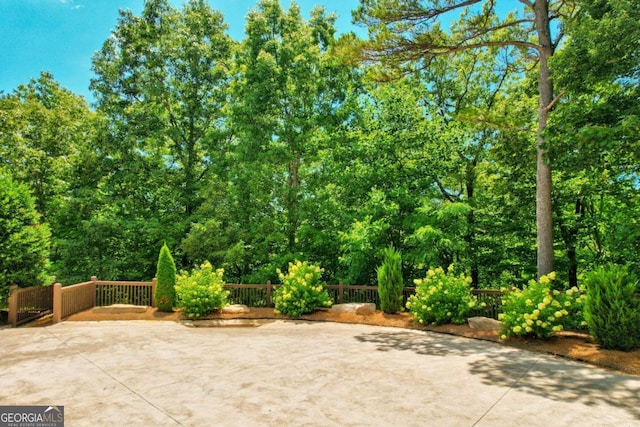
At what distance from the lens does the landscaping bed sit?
6.14 meters

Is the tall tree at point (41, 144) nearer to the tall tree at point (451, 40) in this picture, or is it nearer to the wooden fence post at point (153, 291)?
the wooden fence post at point (153, 291)

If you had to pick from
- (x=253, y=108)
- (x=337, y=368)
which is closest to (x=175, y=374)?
(x=337, y=368)

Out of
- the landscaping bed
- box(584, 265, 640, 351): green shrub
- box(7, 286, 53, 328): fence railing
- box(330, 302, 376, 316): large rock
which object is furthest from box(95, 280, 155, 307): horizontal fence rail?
box(584, 265, 640, 351): green shrub

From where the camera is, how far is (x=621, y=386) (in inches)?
196

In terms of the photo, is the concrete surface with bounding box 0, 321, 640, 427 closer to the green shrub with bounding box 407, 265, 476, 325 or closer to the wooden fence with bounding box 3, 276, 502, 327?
the green shrub with bounding box 407, 265, 476, 325

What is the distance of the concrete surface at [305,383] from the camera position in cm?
396

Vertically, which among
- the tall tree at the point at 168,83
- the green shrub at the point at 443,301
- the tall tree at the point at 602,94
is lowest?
the green shrub at the point at 443,301

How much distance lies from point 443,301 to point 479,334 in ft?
3.95

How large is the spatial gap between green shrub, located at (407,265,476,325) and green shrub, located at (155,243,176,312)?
23.7 ft

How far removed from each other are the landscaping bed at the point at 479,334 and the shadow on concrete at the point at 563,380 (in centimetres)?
43

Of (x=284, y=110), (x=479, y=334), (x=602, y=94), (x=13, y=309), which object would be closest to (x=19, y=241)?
(x=13, y=309)

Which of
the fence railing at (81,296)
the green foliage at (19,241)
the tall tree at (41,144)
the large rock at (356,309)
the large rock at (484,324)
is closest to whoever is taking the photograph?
the large rock at (484,324)

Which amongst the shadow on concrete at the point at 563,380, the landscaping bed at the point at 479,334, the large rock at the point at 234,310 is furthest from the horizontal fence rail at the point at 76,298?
the shadow on concrete at the point at 563,380

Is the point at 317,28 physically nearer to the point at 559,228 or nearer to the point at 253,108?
the point at 253,108
